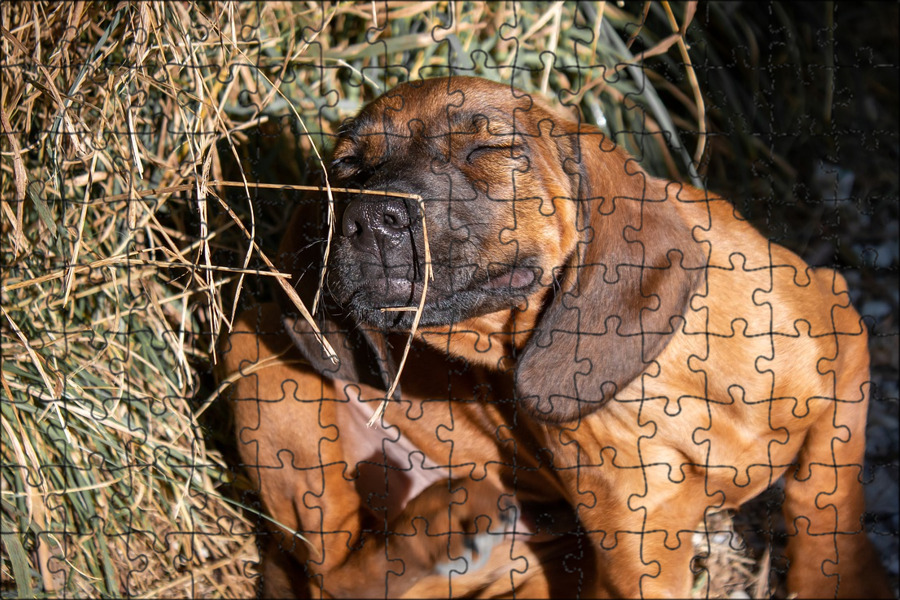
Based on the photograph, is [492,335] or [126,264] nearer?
[492,335]

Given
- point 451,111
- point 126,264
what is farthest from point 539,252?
point 126,264

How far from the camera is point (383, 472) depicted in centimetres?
313

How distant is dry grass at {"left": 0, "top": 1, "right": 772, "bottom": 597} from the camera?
2834mm

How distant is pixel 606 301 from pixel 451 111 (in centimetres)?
68

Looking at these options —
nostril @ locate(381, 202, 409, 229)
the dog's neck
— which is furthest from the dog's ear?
nostril @ locate(381, 202, 409, 229)

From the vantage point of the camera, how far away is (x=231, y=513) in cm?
330

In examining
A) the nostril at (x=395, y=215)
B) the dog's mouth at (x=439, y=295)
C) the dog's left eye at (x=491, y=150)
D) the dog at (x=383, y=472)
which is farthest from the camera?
the dog at (x=383, y=472)

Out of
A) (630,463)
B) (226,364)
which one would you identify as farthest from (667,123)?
(226,364)

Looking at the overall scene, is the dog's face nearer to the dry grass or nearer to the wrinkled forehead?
the wrinkled forehead

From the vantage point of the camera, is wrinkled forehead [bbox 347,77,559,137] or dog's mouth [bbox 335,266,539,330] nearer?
dog's mouth [bbox 335,266,539,330]

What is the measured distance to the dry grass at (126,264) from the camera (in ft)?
9.30

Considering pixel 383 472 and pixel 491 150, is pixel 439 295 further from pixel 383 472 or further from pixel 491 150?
pixel 383 472

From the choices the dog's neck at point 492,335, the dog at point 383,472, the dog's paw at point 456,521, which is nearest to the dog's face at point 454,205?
the dog's neck at point 492,335

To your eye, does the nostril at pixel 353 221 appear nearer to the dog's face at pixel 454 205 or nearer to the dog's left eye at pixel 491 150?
the dog's face at pixel 454 205
